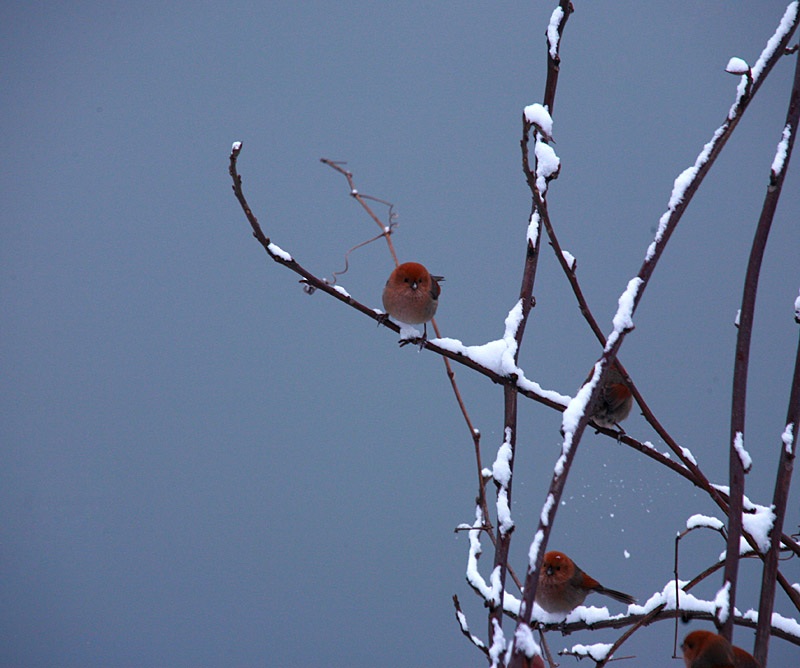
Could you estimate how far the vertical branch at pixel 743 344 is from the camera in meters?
0.29

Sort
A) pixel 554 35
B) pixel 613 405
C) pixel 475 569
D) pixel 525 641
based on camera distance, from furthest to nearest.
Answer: pixel 613 405 → pixel 475 569 → pixel 554 35 → pixel 525 641

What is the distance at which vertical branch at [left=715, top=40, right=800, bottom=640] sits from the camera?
0.95 ft

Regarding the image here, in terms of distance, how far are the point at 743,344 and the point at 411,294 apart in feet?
2.29

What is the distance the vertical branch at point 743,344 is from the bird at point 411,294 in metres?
0.67

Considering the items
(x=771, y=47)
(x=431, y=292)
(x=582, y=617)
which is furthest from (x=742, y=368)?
(x=431, y=292)

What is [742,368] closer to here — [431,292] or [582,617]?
[582,617]

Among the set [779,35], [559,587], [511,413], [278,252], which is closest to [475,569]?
[511,413]

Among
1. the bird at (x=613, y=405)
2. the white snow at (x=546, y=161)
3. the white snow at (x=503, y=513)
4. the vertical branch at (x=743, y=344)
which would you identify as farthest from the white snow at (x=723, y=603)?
the bird at (x=613, y=405)

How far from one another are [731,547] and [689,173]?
0.57 ft

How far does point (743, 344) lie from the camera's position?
30 cm

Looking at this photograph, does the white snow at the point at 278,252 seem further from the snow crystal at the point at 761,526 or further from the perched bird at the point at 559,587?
the perched bird at the point at 559,587

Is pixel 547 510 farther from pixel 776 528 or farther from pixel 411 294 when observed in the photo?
pixel 411 294

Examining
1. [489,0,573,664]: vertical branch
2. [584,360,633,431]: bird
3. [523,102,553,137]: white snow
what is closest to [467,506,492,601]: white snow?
[489,0,573,664]: vertical branch

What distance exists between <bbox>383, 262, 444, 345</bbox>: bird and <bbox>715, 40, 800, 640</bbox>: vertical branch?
0.67m
